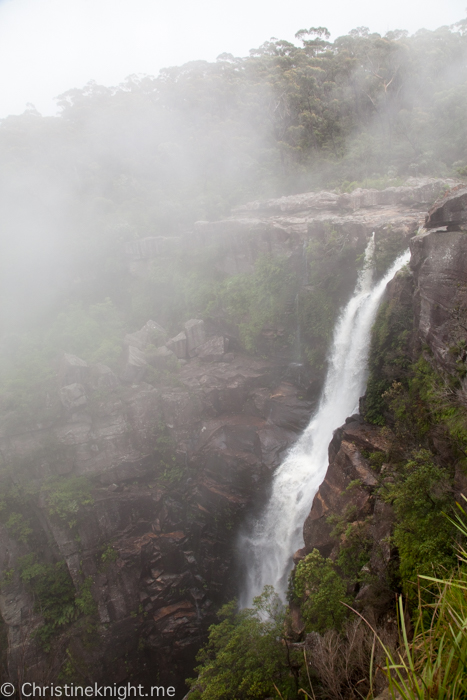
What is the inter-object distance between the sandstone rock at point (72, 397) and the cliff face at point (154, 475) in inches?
3.0

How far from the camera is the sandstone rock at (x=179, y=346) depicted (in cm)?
2430

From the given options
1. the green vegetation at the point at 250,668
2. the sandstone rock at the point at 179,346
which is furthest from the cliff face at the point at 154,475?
the green vegetation at the point at 250,668

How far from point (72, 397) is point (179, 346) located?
6953 mm

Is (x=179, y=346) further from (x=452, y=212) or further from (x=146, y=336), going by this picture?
(x=452, y=212)

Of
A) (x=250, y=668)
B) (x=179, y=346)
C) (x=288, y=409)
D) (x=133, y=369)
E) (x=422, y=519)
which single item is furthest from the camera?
(x=179, y=346)

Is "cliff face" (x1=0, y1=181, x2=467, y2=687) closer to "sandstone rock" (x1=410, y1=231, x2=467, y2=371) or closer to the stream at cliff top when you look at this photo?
the stream at cliff top

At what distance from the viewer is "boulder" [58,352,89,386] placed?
21.7 m

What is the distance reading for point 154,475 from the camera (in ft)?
70.3

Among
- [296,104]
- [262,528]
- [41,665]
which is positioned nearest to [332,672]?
[262,528]

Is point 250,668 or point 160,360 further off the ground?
point 160,360

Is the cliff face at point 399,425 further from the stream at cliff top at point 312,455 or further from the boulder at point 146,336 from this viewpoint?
the boulder at point 146,336

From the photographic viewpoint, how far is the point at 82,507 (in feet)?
62.8

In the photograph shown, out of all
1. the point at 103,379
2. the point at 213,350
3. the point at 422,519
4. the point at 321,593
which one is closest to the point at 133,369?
the point at 103,379

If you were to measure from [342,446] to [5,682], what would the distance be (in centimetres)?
1814
